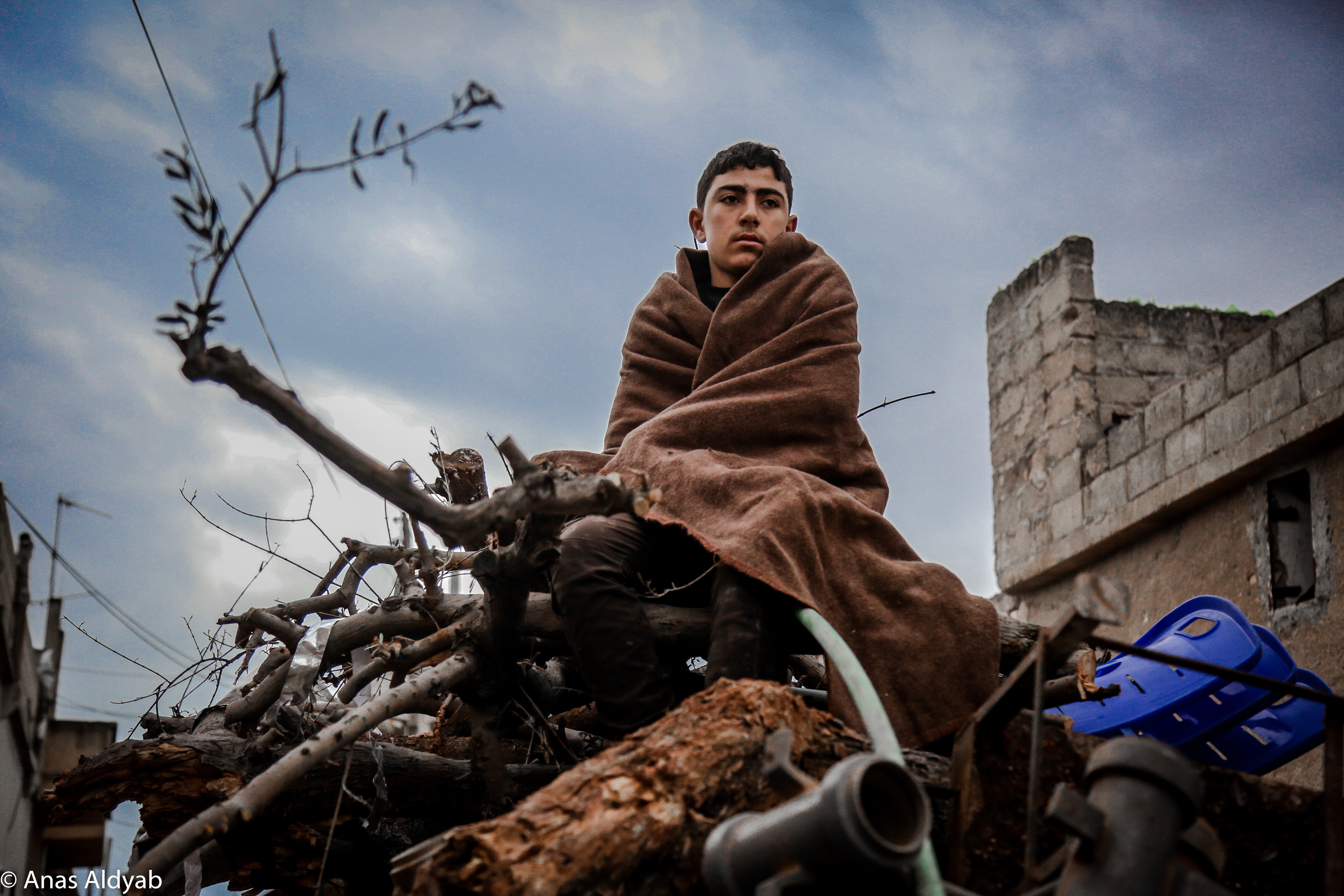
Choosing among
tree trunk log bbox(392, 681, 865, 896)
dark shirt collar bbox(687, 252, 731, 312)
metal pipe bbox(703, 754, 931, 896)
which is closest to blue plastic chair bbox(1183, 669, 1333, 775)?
tree trunk log bbox(392, 681, 865, 896)

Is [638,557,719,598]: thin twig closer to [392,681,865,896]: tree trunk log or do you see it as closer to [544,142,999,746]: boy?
[544,142,999,746]: boy

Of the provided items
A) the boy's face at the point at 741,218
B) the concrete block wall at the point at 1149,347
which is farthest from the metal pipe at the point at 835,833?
the concrete block wall at the point at 1149,347

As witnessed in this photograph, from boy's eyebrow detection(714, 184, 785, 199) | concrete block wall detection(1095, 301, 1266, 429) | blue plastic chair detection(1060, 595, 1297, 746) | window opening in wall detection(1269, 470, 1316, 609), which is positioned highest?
concrete block wall detection(1095, 301, 1266, 429)

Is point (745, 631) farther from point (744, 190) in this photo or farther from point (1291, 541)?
point (1291, 541)

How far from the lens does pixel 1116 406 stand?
6410 millimetres

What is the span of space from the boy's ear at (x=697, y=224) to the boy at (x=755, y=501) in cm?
14

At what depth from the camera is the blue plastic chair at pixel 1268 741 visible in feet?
10.1

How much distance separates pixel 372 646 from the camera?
322cm

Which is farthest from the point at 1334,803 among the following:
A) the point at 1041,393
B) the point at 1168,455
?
the point at 1041,393

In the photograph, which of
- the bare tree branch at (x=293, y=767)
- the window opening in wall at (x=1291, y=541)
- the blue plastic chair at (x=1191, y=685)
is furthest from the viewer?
the window opening in wall at (x=1291, y=541)

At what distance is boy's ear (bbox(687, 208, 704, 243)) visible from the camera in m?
3.81

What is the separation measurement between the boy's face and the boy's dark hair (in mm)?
19

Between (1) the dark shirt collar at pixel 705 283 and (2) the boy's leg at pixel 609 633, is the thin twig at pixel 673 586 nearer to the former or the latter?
(2) the boy's leg at pixel 609 633

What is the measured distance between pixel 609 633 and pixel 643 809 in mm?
742
